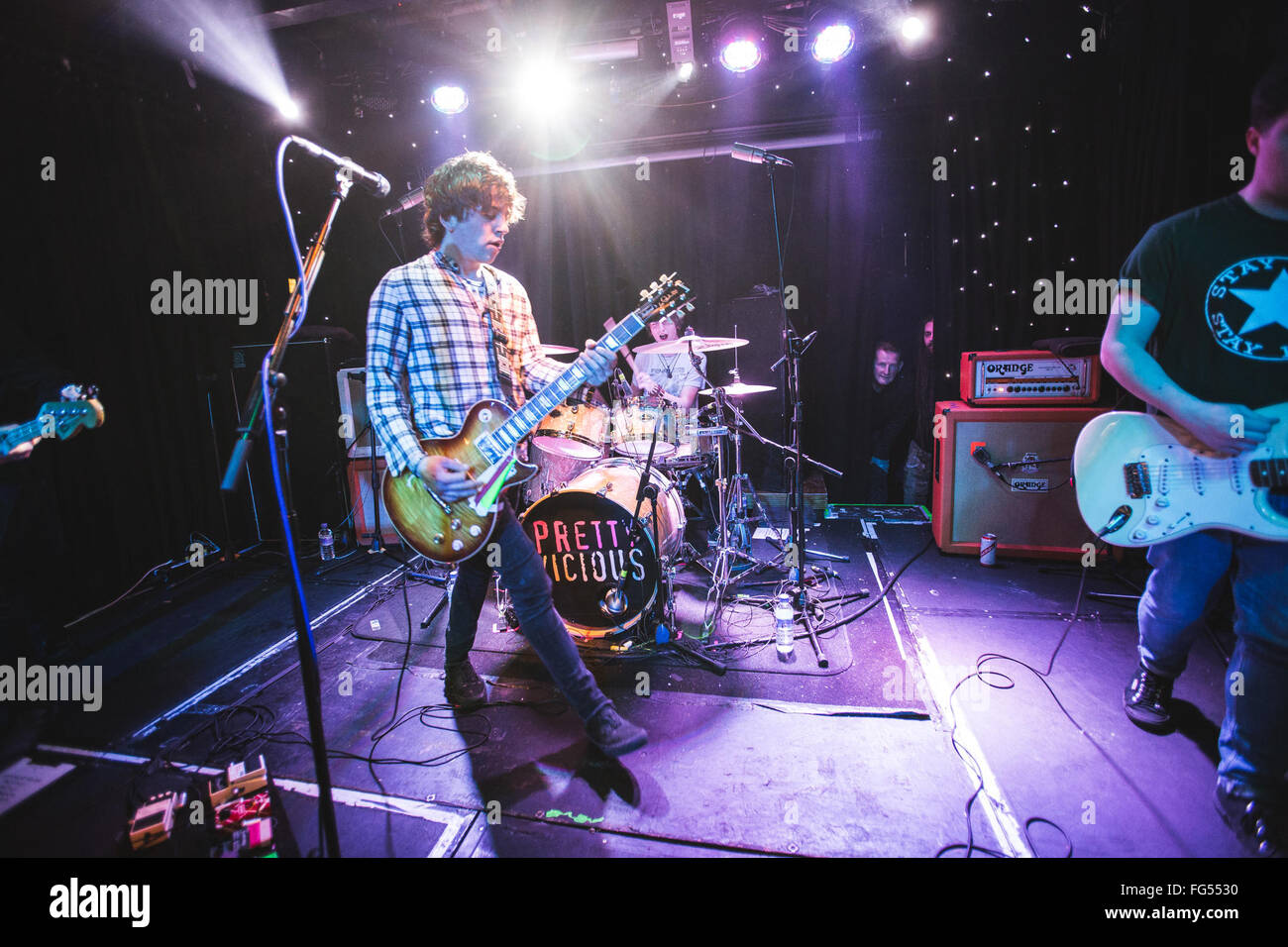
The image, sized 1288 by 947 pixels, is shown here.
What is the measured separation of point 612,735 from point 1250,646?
7.31ft

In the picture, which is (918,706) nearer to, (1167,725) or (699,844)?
(1167,725)

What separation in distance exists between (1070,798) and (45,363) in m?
Answer: 5.77

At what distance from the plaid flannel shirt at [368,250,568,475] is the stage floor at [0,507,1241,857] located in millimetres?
1327

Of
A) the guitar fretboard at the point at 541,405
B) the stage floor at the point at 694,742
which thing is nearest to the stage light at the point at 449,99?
the guitar fretboard at the point at 541,405

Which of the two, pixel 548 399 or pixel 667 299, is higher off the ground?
pixel 667 299

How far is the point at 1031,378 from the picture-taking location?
419cm

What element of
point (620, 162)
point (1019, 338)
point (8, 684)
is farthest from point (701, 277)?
point (8, 684)

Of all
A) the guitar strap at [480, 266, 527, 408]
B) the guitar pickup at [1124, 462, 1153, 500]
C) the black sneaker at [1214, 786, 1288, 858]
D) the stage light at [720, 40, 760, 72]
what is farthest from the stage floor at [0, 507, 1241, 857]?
the stage light at [720, 40, 760, 72]

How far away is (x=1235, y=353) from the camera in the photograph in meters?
1.84

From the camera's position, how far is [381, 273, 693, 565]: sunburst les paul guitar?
7.19 feet

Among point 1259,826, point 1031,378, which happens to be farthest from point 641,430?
point 1259,826

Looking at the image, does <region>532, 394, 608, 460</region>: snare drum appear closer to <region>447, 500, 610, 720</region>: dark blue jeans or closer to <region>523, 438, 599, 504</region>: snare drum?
<region>523, 438, 599, 504</region>: snare drum

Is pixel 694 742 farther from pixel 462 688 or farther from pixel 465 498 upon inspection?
pixel 465 498

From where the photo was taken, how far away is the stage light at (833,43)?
4602mm
